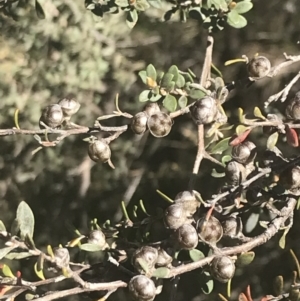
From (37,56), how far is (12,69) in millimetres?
67

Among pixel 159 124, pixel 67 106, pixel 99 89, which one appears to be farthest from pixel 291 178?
pixel 99 89

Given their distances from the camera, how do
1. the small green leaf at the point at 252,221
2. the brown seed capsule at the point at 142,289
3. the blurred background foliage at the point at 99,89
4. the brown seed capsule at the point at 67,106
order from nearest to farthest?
the brown seed capsule at the point at 142,289
the brown seed capsule at the point at 67,106
the small green leaf at the point at 252,221
the blurred background foliage at the point at 99,89

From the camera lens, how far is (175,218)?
20.9 inches

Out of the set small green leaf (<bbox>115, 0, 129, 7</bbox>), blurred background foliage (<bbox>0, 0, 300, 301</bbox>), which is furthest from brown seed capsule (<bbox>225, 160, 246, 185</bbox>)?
blurred background foliage (<bbox>0, 0, 300, 301</bbox>)

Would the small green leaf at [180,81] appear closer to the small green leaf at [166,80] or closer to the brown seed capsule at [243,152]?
the small green leaf at [166,80]

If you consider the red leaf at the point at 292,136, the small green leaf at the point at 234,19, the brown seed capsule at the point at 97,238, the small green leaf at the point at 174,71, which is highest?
the small green leaf at the point at 234,19

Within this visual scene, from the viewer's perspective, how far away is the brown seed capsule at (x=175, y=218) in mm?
531

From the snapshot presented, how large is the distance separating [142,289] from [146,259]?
0.03 m

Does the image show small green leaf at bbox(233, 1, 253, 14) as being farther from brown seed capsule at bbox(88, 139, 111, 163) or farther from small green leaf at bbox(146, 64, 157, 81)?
brown seed capsule at bbox(88, 139, 111, 163)

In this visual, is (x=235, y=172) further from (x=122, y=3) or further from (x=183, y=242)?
(x=122, y=3)

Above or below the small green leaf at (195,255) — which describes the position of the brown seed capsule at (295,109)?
above

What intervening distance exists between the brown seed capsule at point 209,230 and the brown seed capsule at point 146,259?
0.05 meters

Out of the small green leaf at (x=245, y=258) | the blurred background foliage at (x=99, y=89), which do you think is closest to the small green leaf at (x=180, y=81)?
the small green leaf at (x=245, y=258)

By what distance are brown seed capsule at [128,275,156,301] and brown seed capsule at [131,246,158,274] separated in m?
0.01
